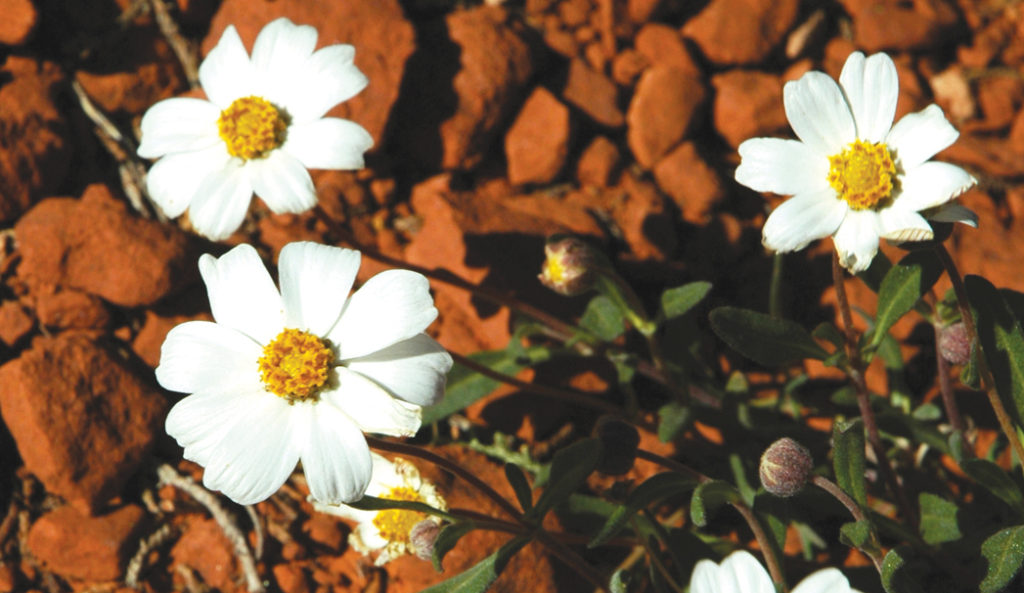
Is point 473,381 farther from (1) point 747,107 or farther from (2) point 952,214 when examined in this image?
(1) point 747,107

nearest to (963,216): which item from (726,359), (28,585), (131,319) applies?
(726,359)

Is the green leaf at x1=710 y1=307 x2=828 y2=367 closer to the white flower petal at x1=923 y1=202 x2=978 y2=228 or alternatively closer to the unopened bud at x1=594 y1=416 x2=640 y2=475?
the unopened bud at x1=594 y1=416 x2=640 y2=475

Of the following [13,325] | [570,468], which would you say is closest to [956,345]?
[570,468]

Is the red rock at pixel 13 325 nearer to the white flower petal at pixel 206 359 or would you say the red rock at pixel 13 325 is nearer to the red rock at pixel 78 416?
the red rock at pixel 78 416

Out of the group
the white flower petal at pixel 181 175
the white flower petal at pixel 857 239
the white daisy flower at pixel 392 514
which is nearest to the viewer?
the white flower petal at pixel 857 239

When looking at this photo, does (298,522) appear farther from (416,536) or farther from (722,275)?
(722,275)

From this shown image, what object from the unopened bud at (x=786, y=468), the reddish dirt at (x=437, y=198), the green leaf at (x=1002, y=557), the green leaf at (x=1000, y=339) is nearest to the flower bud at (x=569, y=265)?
the reddish dirt at (x=437, y=198)

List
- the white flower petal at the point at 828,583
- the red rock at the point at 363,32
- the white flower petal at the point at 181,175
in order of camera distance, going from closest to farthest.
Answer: the white flower petal at the point at 828,583
the white flower petal at the point at 181,175
the red rock at the point at 363,32
